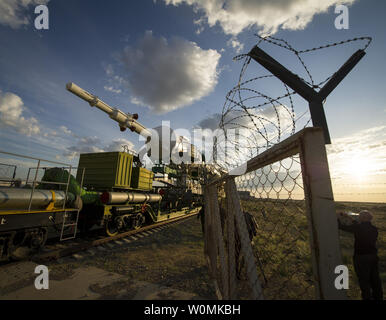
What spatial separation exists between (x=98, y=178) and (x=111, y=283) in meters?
5.53

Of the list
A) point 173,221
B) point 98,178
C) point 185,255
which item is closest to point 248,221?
point 185,255

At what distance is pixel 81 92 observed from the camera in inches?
388

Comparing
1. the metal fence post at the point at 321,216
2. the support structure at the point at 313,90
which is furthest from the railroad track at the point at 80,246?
the support structure at the point at 313,90

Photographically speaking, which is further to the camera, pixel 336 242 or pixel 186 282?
pixel 186 282

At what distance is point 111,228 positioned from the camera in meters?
8.28

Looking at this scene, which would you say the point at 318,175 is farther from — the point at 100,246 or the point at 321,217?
the point at 100,246

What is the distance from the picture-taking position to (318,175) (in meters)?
0.95

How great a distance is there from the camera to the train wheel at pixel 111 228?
7561 mm

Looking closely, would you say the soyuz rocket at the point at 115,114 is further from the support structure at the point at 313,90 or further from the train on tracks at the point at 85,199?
the support structure at the point at 313,90

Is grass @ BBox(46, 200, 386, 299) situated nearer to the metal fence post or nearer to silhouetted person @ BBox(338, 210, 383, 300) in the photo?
silhouetted person @ BBox(338, 210, 383, 300)
